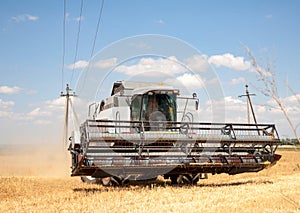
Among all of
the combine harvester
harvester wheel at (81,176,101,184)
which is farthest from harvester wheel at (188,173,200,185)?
harvester wheel at (81,176,101,184)

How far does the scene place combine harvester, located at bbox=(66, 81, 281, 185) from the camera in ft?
25.1

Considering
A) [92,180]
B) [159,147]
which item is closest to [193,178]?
[159,147]

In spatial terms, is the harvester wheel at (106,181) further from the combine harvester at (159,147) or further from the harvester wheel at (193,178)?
the harvester wheel at (193,178)

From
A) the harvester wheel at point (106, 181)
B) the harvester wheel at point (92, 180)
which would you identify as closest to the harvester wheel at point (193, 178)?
the harvester wheel at point (106, 181)

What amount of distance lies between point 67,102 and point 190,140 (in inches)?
856

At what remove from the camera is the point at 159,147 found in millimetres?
8164

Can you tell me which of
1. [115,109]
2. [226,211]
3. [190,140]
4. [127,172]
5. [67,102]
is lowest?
[226,211]

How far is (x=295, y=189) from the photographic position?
7.73 m

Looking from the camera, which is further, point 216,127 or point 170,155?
point 216,127

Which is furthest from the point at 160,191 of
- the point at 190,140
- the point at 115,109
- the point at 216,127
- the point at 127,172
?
the point at 115,109

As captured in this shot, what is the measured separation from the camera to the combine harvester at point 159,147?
7641mm

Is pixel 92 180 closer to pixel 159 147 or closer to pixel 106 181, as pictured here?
pixel 106 181

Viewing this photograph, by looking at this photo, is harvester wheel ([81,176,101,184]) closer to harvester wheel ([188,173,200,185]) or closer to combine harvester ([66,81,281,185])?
combine harvester ([66,81,281,185])

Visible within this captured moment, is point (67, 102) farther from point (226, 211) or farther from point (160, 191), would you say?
point (226, 211)
